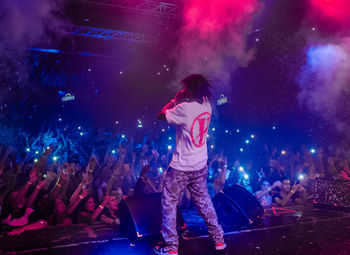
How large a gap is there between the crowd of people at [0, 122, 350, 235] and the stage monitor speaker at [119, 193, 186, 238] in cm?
26

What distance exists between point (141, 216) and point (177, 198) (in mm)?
592

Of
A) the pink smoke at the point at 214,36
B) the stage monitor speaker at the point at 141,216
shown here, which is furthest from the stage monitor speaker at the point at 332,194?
the pink smoke at the point at 214,36

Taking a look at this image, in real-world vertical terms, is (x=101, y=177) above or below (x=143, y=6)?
below

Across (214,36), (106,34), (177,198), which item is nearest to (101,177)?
(177,198)

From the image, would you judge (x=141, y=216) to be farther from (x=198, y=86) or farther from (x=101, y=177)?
(x=101, y=177)

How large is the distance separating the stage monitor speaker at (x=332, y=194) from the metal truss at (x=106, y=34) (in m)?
5.90

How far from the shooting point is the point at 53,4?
5859 mm

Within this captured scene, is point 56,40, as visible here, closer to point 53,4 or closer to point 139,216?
point 53,4

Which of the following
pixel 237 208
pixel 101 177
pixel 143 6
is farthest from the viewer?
pixel 143 6

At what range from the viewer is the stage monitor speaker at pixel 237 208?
12.0 feet

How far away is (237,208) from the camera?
12.2 feet

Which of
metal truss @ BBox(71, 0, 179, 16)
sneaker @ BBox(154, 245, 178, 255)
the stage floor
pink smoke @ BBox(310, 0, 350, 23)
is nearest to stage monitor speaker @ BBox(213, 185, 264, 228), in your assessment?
the stage floor

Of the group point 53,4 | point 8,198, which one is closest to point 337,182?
point 8,198

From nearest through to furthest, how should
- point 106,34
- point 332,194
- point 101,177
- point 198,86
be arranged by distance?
1. point 198,86
2. point 332,194
3. point 101,177
4. point 106,34
